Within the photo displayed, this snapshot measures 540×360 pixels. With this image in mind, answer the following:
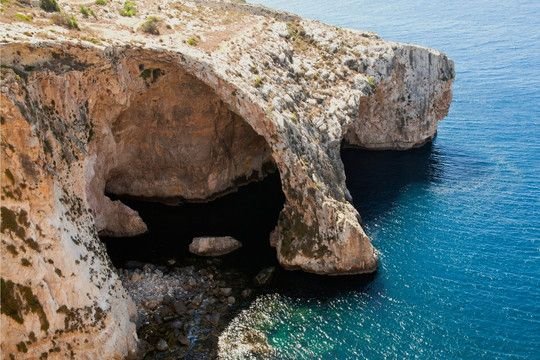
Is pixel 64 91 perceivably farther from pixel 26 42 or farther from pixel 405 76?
pixel 405 76

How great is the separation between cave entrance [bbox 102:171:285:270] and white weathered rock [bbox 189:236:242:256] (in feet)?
1.98

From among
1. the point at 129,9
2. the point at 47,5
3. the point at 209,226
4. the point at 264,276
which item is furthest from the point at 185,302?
the point at 129,9

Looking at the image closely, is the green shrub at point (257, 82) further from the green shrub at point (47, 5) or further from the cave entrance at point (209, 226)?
the green shrub at point (47, 5)

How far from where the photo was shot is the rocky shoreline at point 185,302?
36.1 m

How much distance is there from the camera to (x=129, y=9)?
172ft

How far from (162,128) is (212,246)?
1429cm

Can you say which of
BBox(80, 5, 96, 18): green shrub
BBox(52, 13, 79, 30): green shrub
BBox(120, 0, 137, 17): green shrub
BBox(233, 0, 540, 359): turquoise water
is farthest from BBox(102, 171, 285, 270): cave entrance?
BBox(52, 13, 79, 30): green shrub

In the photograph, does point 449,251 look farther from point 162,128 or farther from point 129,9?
point 129,9

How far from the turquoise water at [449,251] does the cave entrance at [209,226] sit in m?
7.71

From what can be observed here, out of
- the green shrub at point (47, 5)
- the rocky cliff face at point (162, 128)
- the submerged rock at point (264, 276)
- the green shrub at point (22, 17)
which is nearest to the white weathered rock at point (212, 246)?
the rocky cliff face at point (162, 128)

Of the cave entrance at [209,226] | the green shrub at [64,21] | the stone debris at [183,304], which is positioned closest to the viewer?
the stone debris at [183,304]

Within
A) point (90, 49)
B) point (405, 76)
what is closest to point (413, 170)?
point (405, 76)

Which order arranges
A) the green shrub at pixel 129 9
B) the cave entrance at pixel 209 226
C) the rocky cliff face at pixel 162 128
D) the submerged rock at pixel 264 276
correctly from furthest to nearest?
the green shrub at pixel 129 9
the cave entrance at pixel 209 226
the submerged rock at pixel 264 276
the rocky cliff face at pixel 162 128

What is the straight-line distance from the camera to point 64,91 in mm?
36094
